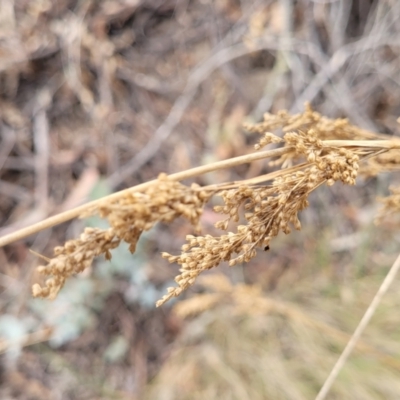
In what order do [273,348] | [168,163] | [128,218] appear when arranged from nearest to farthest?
[128,218] → [273,348] → [168,163]

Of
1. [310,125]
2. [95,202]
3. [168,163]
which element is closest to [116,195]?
[95,202]

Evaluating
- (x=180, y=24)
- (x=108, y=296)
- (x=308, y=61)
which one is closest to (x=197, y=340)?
(x=108, y=296)

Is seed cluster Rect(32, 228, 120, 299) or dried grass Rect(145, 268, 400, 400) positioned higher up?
seed cluster Rect(32, 228, 120, 299)

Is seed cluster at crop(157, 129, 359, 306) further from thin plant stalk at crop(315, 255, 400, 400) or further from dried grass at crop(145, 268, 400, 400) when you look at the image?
dried grass at crop(145, 268, 400, 400)

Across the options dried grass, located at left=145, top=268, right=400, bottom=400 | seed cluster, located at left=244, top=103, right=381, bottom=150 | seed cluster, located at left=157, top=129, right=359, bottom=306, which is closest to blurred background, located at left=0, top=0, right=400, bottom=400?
dried grass, located at left=145, top=268, right=400, bottom=400

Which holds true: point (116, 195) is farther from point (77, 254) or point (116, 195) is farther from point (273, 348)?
point (273, 348)

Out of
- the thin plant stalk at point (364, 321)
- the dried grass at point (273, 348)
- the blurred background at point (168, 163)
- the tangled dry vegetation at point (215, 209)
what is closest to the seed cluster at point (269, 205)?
the tangled dry vegetation at point (215, 209)

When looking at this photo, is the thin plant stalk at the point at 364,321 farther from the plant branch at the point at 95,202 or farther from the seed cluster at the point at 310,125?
the plant branch at the point at 95,202
